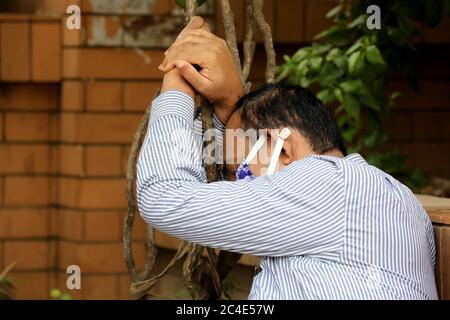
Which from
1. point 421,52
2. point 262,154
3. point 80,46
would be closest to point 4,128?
point 80,46

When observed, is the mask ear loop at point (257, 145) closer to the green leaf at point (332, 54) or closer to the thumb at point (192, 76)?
the thumb at point (192, 76)

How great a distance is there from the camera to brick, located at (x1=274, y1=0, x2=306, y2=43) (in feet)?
16.6

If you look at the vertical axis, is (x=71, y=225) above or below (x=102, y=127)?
below

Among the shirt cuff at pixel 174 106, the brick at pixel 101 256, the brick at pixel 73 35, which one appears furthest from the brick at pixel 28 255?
the shirt cuff at pixel 174 106

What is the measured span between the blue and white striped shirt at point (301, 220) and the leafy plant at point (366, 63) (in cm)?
142

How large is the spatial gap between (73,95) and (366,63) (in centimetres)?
160

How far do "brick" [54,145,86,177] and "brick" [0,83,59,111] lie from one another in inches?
8.5

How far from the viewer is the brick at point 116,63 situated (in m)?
5.03

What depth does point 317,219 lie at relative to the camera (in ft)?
8.11

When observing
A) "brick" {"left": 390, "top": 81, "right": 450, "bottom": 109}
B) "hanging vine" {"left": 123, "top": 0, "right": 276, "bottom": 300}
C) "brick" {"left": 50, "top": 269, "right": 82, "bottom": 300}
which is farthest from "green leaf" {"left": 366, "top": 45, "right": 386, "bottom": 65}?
"brick" {"left": 50, "top": 269, "right": 82, "bottom": 300}

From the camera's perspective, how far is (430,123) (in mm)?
5371

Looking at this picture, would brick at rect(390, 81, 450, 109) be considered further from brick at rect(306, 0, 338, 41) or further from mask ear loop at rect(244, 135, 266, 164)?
mask ear loop at rect(244, 135, 266, 164)

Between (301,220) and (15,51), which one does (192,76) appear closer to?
(301,220)

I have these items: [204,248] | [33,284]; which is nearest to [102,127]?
[33,284]
